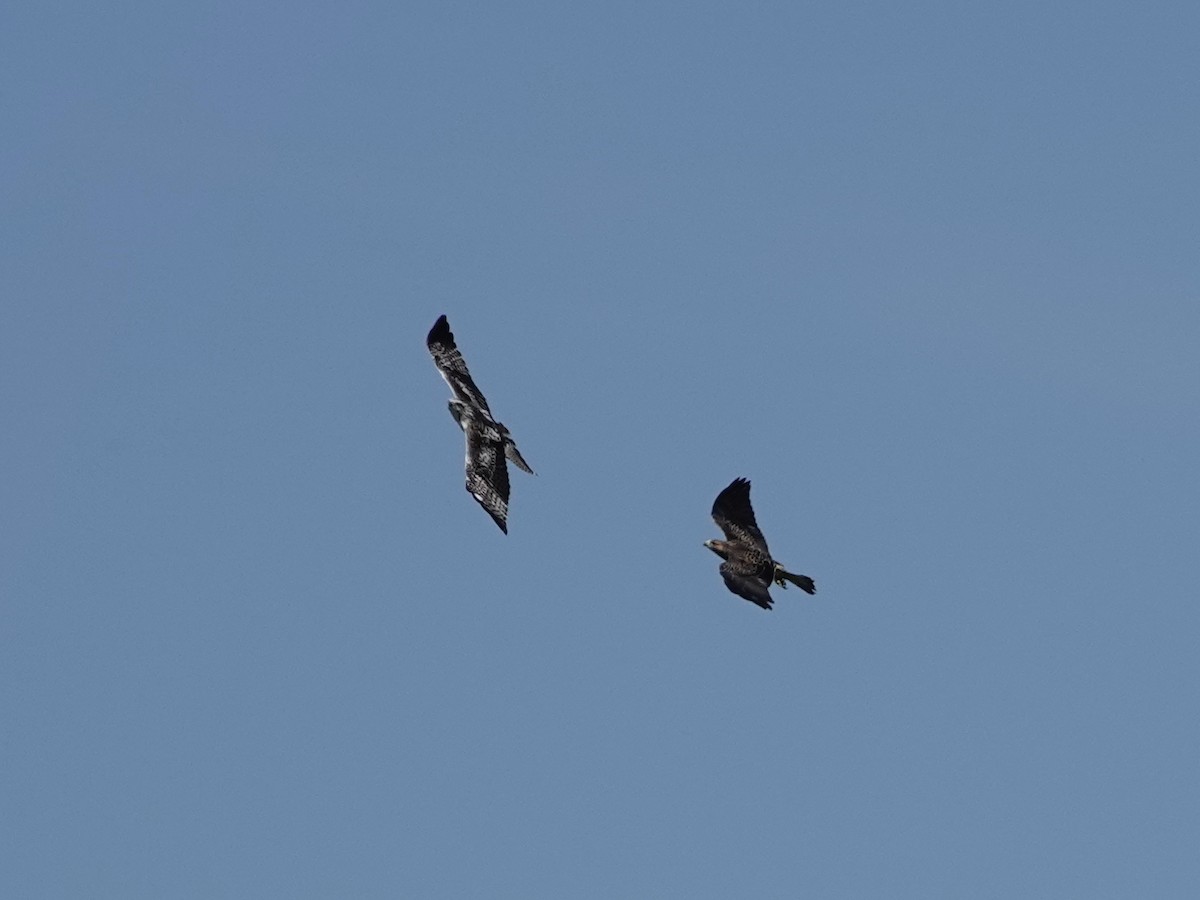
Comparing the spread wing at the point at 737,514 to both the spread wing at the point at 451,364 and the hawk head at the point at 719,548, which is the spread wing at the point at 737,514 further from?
the spread wing at the point at 451,364

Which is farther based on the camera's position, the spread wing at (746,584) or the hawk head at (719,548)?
the hawk head at (719,548)

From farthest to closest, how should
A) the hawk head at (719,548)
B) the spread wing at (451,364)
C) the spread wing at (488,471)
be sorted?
the hawk head at (719,548) < the spread wing at (451,364) < the spread wing at (488,471)

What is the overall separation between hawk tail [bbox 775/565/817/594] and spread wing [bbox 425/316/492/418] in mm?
10021

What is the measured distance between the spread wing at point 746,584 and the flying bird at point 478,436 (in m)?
7.22

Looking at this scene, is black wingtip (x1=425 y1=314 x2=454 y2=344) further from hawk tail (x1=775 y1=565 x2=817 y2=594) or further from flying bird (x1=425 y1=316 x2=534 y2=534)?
hawk tail (x1=775 y1=565 x2=817 y2=594)

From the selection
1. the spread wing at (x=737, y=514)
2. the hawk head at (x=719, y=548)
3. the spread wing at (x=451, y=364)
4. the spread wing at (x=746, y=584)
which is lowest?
the spread wing at (x=746, y=584)

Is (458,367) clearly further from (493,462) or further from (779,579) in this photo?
(779,579)

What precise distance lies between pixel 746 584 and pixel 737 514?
3772 mm

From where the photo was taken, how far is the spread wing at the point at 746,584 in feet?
222

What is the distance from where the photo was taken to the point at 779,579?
6862 cm

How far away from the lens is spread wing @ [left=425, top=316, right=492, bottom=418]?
6738cm

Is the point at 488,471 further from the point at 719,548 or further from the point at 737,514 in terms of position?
the point at 737,514

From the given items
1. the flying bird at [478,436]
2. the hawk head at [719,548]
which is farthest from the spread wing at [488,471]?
the hawk head at [719,548]

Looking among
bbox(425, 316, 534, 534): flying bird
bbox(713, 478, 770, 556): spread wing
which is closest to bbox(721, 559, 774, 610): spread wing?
bbox(713, 478, 770, 556): spread wing
